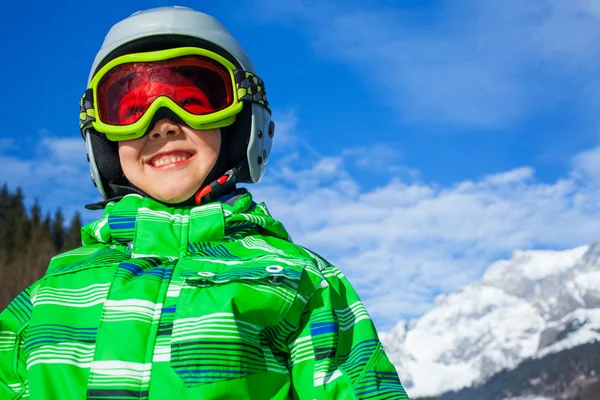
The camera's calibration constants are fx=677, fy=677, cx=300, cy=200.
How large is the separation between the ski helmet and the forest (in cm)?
7216

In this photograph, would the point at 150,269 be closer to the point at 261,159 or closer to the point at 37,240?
the point at 261,159

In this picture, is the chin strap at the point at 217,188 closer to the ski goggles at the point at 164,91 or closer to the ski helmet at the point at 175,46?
the ski helmet at the point at 175,46

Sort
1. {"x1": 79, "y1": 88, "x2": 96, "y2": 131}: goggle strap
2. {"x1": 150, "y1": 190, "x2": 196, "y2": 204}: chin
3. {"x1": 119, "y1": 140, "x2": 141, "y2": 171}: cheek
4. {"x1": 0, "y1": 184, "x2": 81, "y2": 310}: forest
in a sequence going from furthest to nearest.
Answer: {"x1": 0, "y1": 184, "x2": 81, "y2": 310}: forest < {"x1": 79, "y1": 88, "x2": 96, "y2": 131}: goggle strap < {"x1": 119, "y1": 140, "x2": 141, "y2": 171}: cheek < {"x1": 150, "y1": 190, "x2": 196, "y2": 204}: chin

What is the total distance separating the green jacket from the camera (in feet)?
8.71

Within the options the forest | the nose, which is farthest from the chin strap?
the forest

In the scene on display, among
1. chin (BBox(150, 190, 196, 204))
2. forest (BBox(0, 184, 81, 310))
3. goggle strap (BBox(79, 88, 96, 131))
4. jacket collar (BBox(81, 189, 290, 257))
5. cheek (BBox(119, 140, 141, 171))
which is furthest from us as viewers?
forest (BBox(0, 184, 81, 310))

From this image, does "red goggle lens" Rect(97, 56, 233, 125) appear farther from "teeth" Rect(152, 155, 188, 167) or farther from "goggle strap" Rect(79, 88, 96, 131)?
"teeth" Rect(152, 155, 188, 167)

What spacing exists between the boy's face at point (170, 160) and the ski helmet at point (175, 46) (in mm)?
103

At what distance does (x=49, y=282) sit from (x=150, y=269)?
500mm

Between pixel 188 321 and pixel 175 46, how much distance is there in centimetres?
163

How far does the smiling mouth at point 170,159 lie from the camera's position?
11.5ft

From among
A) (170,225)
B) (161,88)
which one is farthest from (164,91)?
(170,225)

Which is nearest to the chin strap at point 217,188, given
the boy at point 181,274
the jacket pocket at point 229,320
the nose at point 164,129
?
the boy at point 181,274

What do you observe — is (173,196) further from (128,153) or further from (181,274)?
(181,274)
